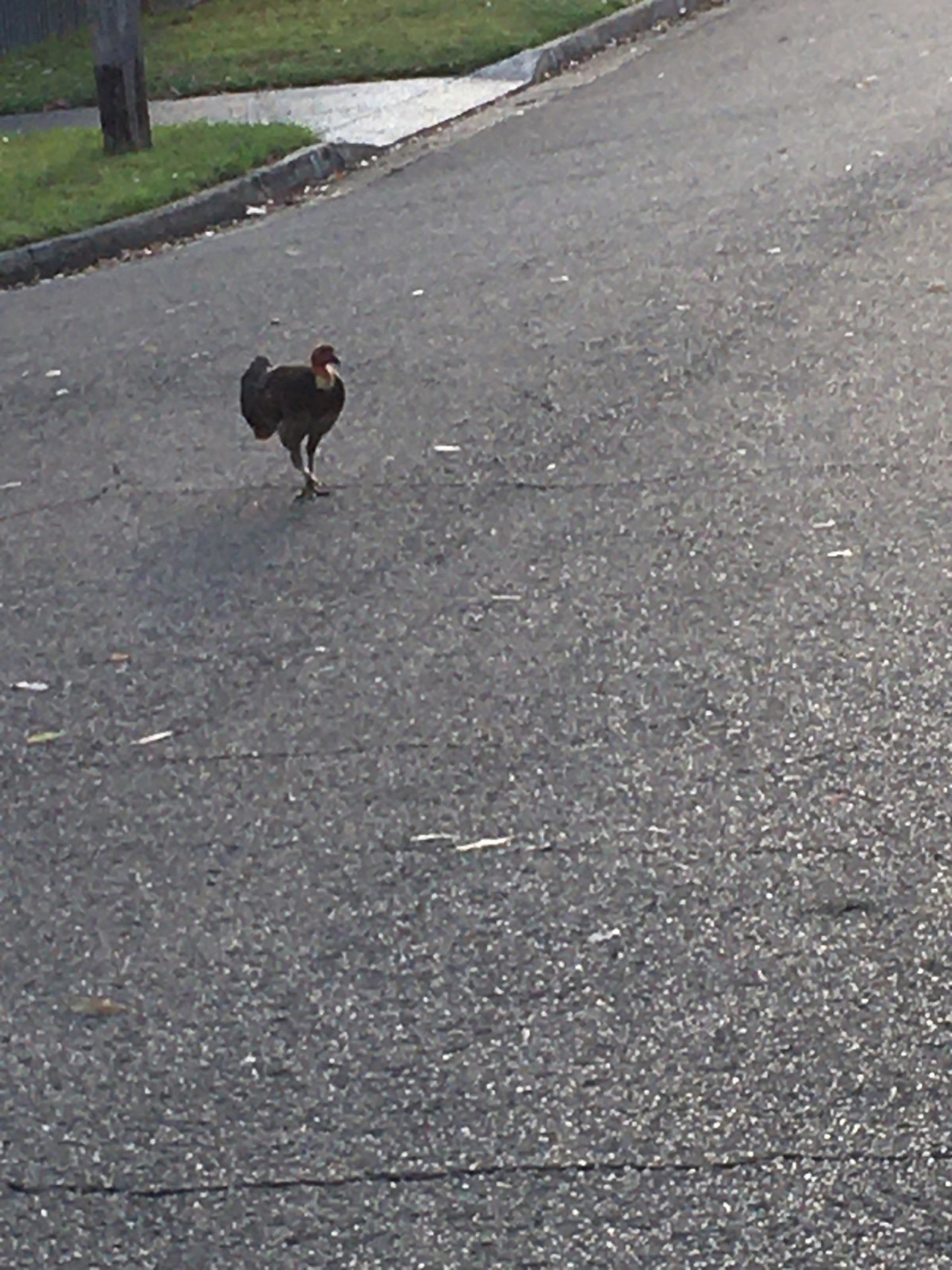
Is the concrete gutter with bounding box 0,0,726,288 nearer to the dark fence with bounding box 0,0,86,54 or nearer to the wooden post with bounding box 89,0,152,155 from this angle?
the wooden post with bounding box 89,0,152,155

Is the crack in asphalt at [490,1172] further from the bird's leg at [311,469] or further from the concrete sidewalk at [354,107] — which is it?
the concrete sidewalk at [354,107]

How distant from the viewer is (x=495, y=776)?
4781 mm

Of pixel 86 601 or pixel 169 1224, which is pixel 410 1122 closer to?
pixel 169 1224

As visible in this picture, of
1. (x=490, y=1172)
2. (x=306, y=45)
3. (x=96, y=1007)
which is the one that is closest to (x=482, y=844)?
(x=96, y=1007)

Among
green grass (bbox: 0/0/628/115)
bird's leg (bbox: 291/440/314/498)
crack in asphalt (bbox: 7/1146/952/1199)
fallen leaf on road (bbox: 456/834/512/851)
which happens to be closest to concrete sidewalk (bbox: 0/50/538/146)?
green grass (bbox: 0/0/628/115)

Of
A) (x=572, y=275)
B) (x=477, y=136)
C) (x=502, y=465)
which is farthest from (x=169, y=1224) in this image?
(x=477, y=136)

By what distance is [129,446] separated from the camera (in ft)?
24.5

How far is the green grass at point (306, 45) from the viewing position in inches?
570

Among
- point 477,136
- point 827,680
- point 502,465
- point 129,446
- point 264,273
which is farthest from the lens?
point 477,136

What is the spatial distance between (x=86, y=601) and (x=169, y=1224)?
114 inches

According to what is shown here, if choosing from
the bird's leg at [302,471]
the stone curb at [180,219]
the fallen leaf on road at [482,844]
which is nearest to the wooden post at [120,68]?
the stone curb at [180,219]

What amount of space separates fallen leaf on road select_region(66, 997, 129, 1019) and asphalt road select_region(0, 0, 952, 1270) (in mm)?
11

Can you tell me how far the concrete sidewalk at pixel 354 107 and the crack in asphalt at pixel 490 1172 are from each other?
9645mm

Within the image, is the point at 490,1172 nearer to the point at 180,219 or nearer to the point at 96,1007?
the point at 96,1007
